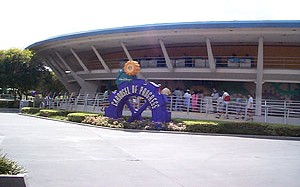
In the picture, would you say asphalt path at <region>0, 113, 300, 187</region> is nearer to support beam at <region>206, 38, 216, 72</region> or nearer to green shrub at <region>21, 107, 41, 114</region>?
support beam at <region>206, 38, 216, 72</region>

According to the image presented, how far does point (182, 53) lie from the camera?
108 feet

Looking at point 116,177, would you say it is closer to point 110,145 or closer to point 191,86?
point 110,145

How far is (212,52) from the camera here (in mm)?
31594

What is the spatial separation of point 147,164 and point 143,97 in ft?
38.3

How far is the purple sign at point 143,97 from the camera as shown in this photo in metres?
19.9

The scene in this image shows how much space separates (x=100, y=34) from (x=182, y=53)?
7633 mm

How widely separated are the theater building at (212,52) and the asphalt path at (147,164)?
15313mm

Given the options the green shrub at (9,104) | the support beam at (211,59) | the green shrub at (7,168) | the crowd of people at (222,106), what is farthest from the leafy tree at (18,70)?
the green shrub at (7,168)

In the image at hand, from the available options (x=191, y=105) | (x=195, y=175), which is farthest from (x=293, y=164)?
(x=191, y=105)

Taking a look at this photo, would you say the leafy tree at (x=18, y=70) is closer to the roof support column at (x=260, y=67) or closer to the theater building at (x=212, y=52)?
the theater building at (x=212, y=52)

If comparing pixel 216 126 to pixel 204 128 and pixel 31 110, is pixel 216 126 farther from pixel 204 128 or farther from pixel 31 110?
pixel 31 110

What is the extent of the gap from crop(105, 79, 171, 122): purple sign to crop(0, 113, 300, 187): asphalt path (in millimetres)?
6695

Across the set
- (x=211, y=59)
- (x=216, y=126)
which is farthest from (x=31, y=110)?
(x=216, y=126)

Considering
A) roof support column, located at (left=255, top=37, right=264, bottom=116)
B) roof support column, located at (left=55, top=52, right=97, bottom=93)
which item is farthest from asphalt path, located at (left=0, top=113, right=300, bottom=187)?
roof support column, located at (left=55, top=52, right=97, bottom=93)
